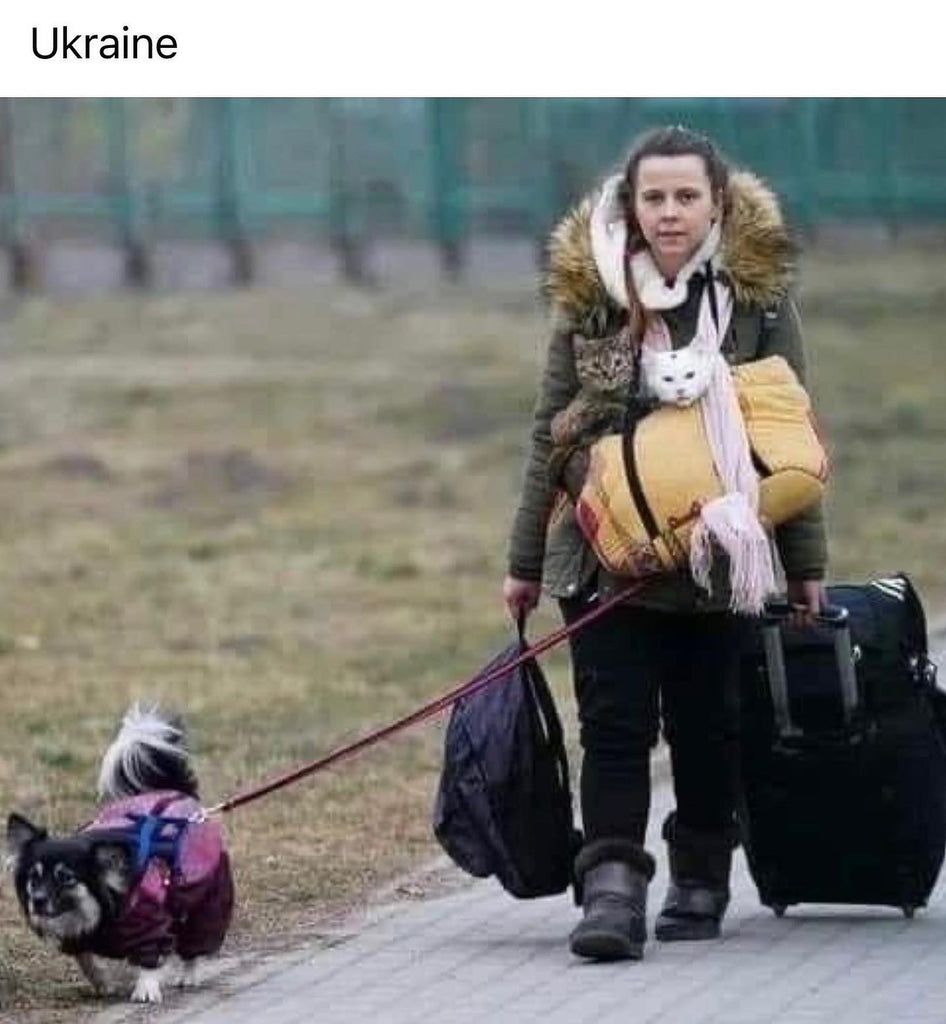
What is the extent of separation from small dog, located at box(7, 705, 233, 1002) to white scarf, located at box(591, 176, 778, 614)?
1147mm

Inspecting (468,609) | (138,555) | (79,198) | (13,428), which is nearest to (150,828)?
(468,609)

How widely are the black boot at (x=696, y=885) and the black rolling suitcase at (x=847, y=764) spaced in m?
0.17

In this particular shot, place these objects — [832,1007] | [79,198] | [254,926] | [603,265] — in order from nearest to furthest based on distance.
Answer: [832,1007] < [603,265] < [254,926] < [79,198]

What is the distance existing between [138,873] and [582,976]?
0.94 meters

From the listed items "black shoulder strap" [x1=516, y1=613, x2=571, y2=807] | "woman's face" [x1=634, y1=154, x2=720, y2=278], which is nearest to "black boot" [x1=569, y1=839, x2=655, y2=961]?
"black shoulder strap" [x1=516, y1=613, x2=571, y2=807]

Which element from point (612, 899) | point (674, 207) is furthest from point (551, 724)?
point (674, 207)

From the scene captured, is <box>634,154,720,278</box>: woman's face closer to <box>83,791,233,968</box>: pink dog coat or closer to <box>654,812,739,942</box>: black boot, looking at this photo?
<box>654,812,739,942</box>: black boot

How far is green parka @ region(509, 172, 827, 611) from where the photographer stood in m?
7.66

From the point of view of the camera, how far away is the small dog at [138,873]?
7.27 meters

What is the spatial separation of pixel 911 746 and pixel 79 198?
3726cm

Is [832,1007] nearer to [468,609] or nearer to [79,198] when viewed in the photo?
[468,609]

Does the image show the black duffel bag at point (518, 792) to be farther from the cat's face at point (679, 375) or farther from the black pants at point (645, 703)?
the cat's face at point (679, 375)

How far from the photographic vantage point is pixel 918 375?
1344 inches
